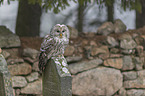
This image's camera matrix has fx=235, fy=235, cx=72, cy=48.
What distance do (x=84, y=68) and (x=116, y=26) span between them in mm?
2202

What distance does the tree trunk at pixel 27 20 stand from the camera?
297 inches

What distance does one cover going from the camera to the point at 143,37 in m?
7.55

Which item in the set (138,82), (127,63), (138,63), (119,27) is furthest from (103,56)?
(119,27)

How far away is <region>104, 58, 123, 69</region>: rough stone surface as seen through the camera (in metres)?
6.93

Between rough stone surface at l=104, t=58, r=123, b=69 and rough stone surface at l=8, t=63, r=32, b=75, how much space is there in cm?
227

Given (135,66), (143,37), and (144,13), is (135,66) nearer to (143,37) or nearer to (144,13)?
(143,37)

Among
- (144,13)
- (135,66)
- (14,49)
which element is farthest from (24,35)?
(144,13)

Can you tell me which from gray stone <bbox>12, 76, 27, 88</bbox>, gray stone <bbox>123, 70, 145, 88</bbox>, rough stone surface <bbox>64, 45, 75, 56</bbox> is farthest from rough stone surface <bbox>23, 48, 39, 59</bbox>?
gray stone <bbox>123, 70, 145, 88</bbox>

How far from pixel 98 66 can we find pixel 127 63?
982mm

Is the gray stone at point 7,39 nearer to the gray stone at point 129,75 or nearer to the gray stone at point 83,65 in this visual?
the gray stone at point 83,65

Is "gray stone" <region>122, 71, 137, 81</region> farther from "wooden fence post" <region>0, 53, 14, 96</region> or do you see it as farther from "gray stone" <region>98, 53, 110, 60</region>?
"wooden fence post" <region>0, 53, 14, 96</region>

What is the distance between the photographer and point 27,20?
7.53m

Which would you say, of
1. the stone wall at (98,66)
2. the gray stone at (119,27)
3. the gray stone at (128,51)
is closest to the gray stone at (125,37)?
the stone wall at (98,66)

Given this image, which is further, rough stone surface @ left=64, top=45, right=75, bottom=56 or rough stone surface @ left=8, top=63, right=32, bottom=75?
rough stone surface @ left=64, top=45, right=75, bottom=56
